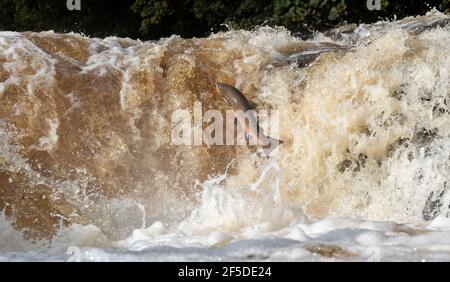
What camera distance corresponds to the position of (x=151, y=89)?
6734 millimetres

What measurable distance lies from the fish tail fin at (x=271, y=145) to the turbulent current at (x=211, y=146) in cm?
5

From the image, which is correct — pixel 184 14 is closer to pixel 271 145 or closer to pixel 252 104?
pixel 252 104

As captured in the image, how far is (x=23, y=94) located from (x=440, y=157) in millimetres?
3046

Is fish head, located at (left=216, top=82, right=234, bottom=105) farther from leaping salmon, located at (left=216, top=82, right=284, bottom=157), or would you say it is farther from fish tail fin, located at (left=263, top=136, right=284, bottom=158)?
fish tail fin, located at (left=263, top=136, right=284, bottom=158)

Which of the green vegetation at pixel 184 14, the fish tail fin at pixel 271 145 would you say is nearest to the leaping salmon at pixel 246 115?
the fish tail fin at pixel 271 145

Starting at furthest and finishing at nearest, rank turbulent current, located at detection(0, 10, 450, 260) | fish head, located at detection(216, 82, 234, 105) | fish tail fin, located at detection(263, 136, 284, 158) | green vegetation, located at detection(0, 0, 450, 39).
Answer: green vegetation, located at detection(0, 0, 450, 39), fish head, located at detection(216, 82, 234, 105), fish tail fin, located at detection(263, 136, 284, 158), turbulent current, located at detection(0, 10, 450, 260)

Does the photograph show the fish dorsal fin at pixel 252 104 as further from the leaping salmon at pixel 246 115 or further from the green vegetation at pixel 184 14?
the green vegetation at pixel 184 14

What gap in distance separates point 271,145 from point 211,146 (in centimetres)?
49

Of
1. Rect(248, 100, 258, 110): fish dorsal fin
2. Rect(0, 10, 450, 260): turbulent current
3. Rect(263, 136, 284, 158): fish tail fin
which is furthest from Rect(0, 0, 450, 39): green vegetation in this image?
Rect(263, 136, 284, 158): fish tail fin

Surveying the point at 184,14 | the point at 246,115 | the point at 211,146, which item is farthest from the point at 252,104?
the point at 184,14

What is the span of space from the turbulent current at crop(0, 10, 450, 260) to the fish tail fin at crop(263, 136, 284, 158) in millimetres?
53

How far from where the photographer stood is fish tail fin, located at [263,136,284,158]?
630 cm

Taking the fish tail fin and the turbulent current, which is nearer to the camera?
the turbulent current
